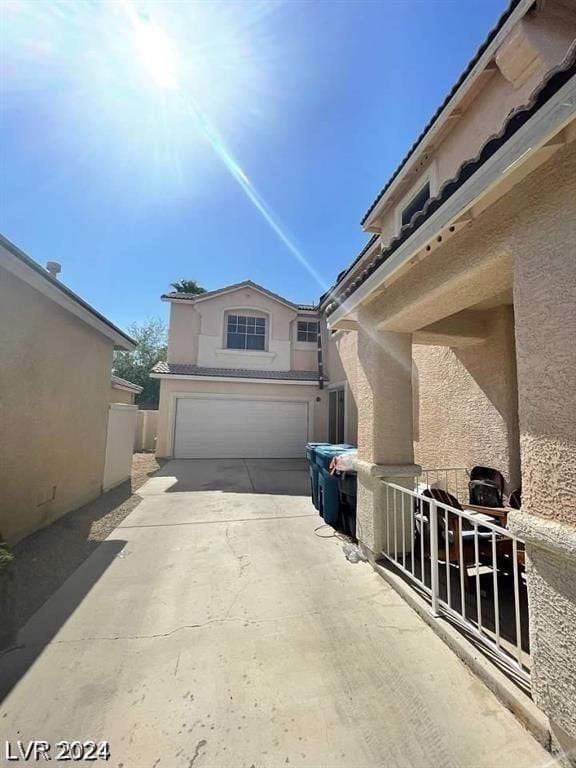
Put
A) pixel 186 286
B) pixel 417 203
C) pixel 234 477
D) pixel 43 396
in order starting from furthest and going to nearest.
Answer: pixel 186 286 < pixel 234 477 < pixel 417 203 < pixel 43 396

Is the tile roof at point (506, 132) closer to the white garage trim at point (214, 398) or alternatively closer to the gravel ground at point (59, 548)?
the gravel ground at point (59, 548)

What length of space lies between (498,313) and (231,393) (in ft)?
40.7

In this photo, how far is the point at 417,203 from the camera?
768cm

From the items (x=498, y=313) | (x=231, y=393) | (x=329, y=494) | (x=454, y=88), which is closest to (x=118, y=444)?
(x=231, y=393)

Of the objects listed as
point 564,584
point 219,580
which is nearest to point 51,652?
point 219,580

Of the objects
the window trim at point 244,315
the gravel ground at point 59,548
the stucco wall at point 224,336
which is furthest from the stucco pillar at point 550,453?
the window trim at point 244,315

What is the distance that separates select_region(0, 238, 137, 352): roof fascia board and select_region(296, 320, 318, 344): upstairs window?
10.6 meters

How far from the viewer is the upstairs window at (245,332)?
1719cm

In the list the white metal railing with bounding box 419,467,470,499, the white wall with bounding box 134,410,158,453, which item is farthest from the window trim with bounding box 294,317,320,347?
the white metal railing with bounding box 419,467,470,499

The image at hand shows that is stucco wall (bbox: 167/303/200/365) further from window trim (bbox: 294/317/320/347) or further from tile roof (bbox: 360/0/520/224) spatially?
tile roof (bbox: 360/0/520/224)

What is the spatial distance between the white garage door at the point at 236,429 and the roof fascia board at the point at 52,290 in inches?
296

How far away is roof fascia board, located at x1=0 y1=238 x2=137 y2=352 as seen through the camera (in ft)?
15.2

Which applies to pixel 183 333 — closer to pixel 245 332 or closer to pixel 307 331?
pixel 245 332

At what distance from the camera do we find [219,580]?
4293 millimetres
